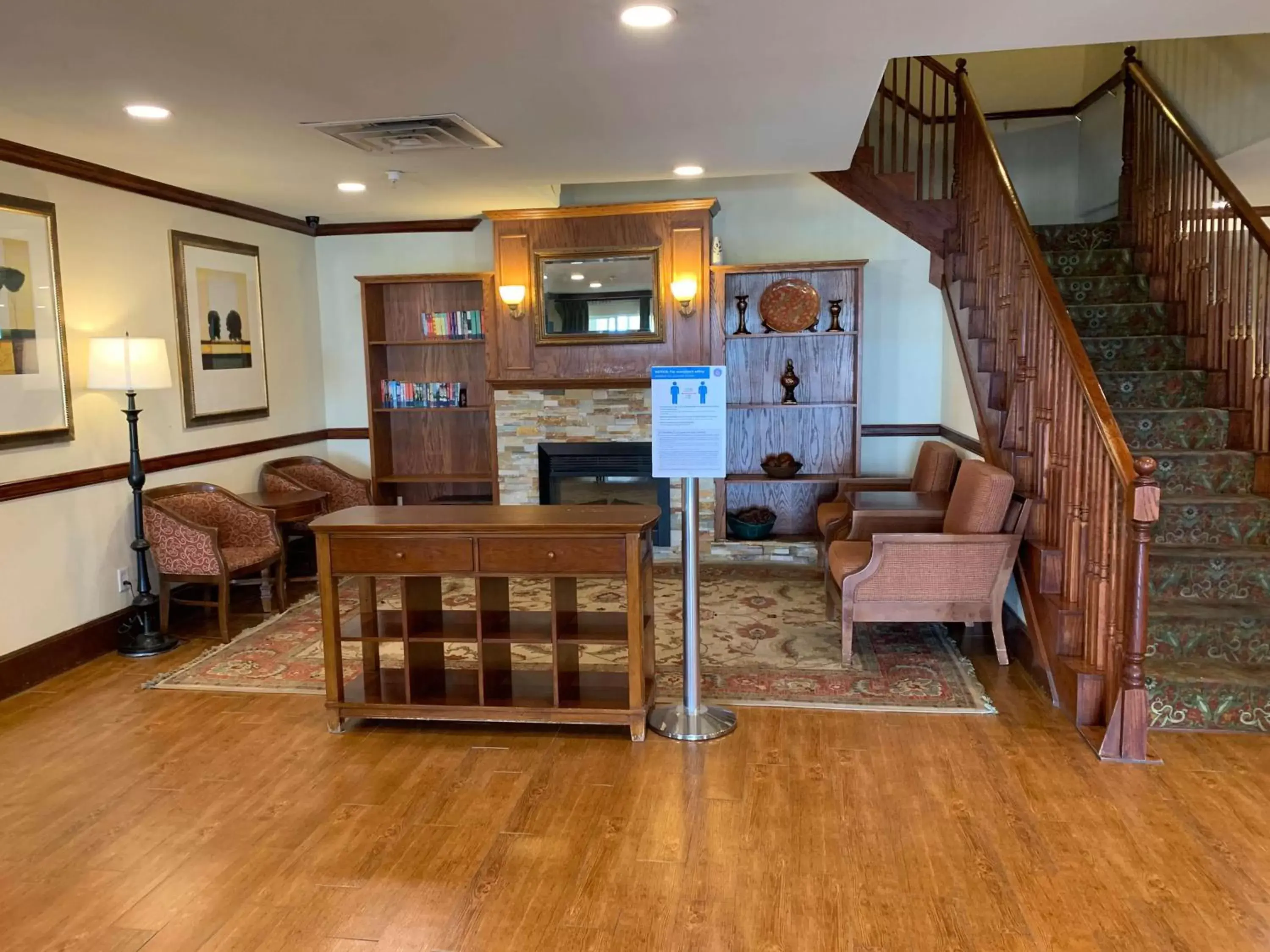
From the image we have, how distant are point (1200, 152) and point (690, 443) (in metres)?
3.25

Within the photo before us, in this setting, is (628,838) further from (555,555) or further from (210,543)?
(210,543)

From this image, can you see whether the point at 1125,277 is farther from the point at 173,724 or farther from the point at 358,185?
the point at 173,724

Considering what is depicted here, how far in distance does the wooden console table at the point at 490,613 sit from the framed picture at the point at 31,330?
1719 mm

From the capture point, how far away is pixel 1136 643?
3.12m

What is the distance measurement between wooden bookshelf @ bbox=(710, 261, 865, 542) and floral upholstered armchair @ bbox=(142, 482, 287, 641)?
9.70ft

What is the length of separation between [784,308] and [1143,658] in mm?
3580

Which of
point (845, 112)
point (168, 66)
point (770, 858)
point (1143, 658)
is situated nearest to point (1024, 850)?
point (770, 858)

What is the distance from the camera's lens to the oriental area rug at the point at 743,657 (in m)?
3.87

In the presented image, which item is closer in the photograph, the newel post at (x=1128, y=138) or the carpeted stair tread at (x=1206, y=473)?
the carpeted stair tread at (x=1206, y=473)

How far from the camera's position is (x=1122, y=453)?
3.20 meters

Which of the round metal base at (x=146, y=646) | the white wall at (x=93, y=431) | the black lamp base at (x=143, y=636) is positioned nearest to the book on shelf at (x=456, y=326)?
the white wall at (x=93, y=431)

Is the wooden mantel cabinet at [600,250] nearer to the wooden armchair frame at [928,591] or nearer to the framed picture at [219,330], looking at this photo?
the framed picture at [219,330]

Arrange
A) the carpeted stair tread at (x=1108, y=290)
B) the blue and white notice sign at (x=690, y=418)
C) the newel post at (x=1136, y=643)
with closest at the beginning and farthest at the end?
the newel post at (x=1136, y=643)
the blue and white notice sign at (x=690, y=418)
the carpeted stair tread at (x=1108, y=290)

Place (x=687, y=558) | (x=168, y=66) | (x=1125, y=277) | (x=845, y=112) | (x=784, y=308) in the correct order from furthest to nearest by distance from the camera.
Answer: (x=784, y=308)
(x=1125, y=277)
(x=845, y=112)
(x=687, y=558)
(x=168, y=66)
